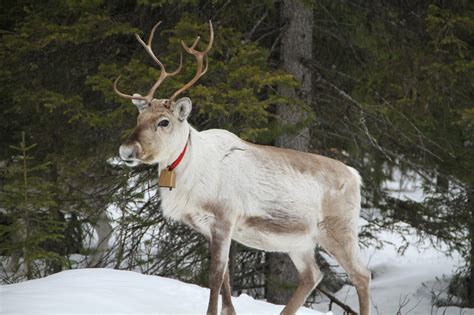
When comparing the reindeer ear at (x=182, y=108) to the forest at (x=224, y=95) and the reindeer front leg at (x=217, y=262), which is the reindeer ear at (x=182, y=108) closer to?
the reindeer front leg at (x=217, y=262)

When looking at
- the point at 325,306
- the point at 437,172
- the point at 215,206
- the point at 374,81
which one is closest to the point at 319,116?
the point at 374,81

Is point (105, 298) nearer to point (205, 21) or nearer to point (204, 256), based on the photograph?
point (204, 256)

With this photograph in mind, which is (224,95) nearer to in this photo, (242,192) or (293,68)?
(293,68)

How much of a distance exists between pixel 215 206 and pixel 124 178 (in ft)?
12.5

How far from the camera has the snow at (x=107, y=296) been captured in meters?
5.16

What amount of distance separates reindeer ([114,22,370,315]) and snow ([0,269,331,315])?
46 cm

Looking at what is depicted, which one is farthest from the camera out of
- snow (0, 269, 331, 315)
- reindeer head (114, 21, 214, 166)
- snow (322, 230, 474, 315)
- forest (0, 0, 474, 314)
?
snow (322, 230, 474, 315)

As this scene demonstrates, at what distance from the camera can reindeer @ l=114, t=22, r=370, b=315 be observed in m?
5.48

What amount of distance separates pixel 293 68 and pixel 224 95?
196 centimetres

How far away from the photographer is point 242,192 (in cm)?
569

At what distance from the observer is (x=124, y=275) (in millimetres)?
6512

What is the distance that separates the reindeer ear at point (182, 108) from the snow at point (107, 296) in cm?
148

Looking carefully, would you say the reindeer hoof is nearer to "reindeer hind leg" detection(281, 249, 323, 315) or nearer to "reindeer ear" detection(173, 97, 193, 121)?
"reindeer hind leg" detection(281, 249, 323, 315)

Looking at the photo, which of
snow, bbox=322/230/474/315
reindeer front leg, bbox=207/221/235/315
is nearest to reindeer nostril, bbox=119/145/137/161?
reindeer front leg, bbox=207/221/235/315
